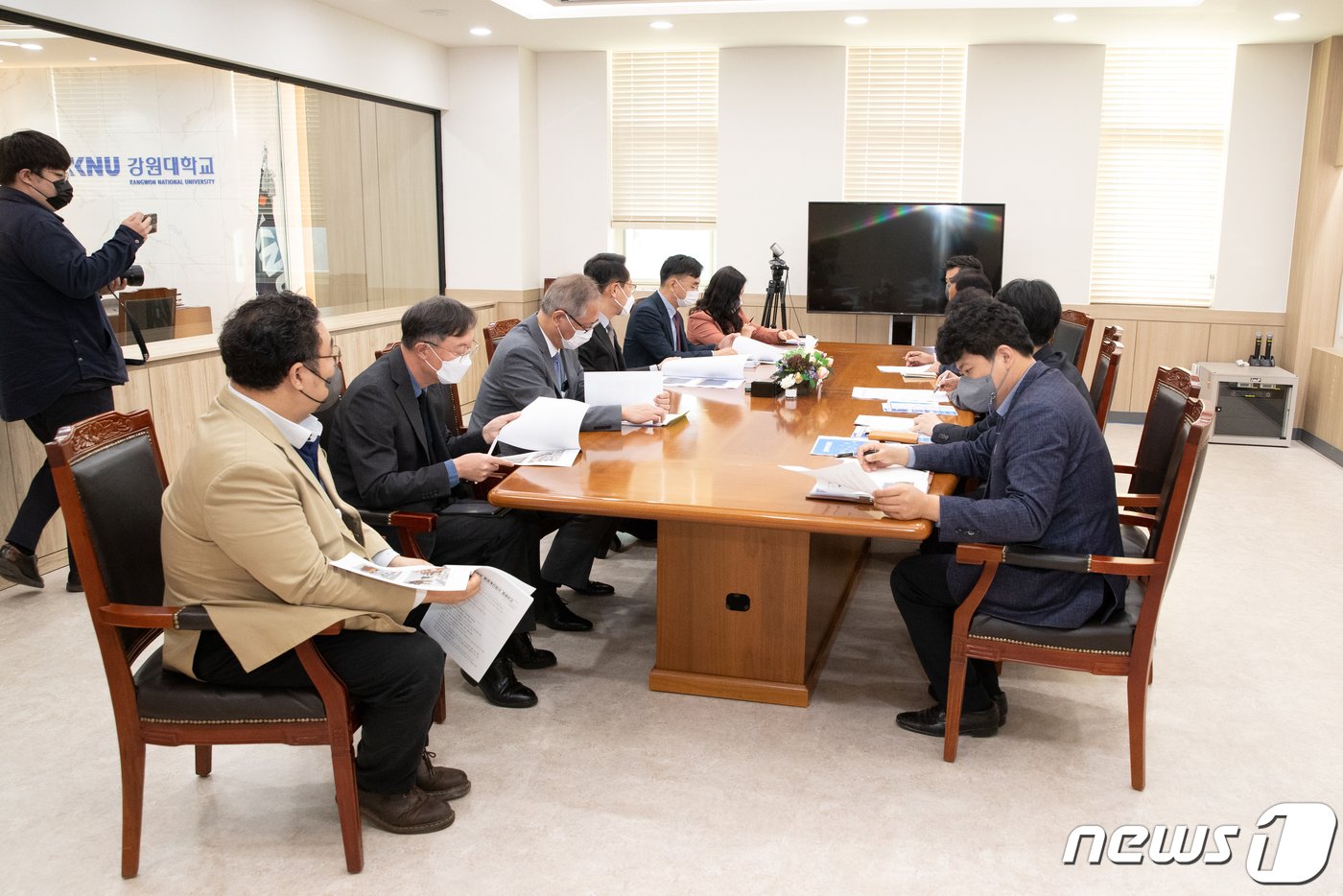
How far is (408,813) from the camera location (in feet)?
8.14

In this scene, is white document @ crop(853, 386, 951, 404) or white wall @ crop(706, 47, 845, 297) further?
white wall @ crop(706, 47, 845, 297)

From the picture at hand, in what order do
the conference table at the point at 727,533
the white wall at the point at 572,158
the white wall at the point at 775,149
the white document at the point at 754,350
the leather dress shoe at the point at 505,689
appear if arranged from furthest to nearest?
the white wall at the point at 572,158 → the white wall at the point at 775,149 → the white document at the point at 754,350 → the leather dress shoe at the point at 505,689 → the conference table at the point at 727,533

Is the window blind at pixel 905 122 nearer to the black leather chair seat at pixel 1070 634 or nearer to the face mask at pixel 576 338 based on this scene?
the face mask at pixel 576 338

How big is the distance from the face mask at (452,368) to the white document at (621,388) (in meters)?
0.65

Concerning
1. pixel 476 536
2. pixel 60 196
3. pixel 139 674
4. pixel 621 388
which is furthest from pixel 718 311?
pixel 139 674

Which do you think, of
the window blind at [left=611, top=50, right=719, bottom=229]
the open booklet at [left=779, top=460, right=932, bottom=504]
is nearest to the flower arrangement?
the open booklet at [left=779, top=460, right=932, bottom=504]

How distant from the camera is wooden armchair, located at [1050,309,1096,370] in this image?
5.09 meters

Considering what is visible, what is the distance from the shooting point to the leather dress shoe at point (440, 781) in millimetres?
2617

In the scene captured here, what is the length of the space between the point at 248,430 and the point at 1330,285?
23.2ft

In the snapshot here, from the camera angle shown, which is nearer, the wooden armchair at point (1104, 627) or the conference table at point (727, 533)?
the wooden armchair at point (1104, 627)

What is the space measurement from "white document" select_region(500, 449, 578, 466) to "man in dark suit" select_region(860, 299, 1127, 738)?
96cm

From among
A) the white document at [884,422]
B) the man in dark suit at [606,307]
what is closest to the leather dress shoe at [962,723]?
the white document at [884,422]

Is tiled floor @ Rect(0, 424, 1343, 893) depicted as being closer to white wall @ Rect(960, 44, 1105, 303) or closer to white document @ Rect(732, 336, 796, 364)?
white document @ Rect(732, 336, 796, 364)

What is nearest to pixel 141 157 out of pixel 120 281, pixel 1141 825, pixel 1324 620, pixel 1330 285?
pixel 120 281
